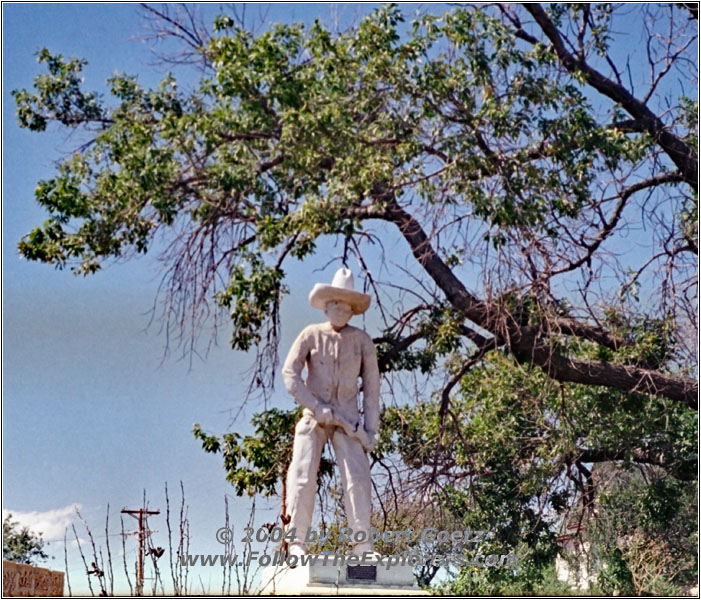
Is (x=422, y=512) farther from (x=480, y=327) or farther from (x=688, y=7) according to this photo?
(x=688, y=7)

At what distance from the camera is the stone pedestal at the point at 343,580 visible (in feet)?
29.0

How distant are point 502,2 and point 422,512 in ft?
19.3

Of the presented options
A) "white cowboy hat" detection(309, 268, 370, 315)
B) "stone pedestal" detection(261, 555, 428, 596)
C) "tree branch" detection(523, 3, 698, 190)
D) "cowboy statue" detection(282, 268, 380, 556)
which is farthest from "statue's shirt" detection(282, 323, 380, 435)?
"tree branch" detection(523, 3, 698, 190)

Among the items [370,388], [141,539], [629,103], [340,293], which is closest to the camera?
[141,539]

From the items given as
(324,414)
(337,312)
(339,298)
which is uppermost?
(339,298)

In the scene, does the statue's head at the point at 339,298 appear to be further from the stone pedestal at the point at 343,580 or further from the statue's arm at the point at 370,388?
the stone pedestal at the point at 343,580

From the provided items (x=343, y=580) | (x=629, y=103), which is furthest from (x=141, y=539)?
(x=629, y=103)

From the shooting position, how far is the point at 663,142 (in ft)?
42.5

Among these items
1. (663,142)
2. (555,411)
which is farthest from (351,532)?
(555,411)

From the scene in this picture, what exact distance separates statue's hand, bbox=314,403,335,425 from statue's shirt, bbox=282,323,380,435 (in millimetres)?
108

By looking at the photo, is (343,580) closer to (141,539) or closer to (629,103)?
(141,539)

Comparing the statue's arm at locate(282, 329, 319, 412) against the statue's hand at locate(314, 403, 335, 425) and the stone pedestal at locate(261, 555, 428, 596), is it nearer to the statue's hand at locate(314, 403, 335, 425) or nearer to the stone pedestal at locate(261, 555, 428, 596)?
the statue's hand at locate(314, 403, 335, 425)

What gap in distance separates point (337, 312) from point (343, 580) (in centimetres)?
227

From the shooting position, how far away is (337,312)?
33.1 feet
